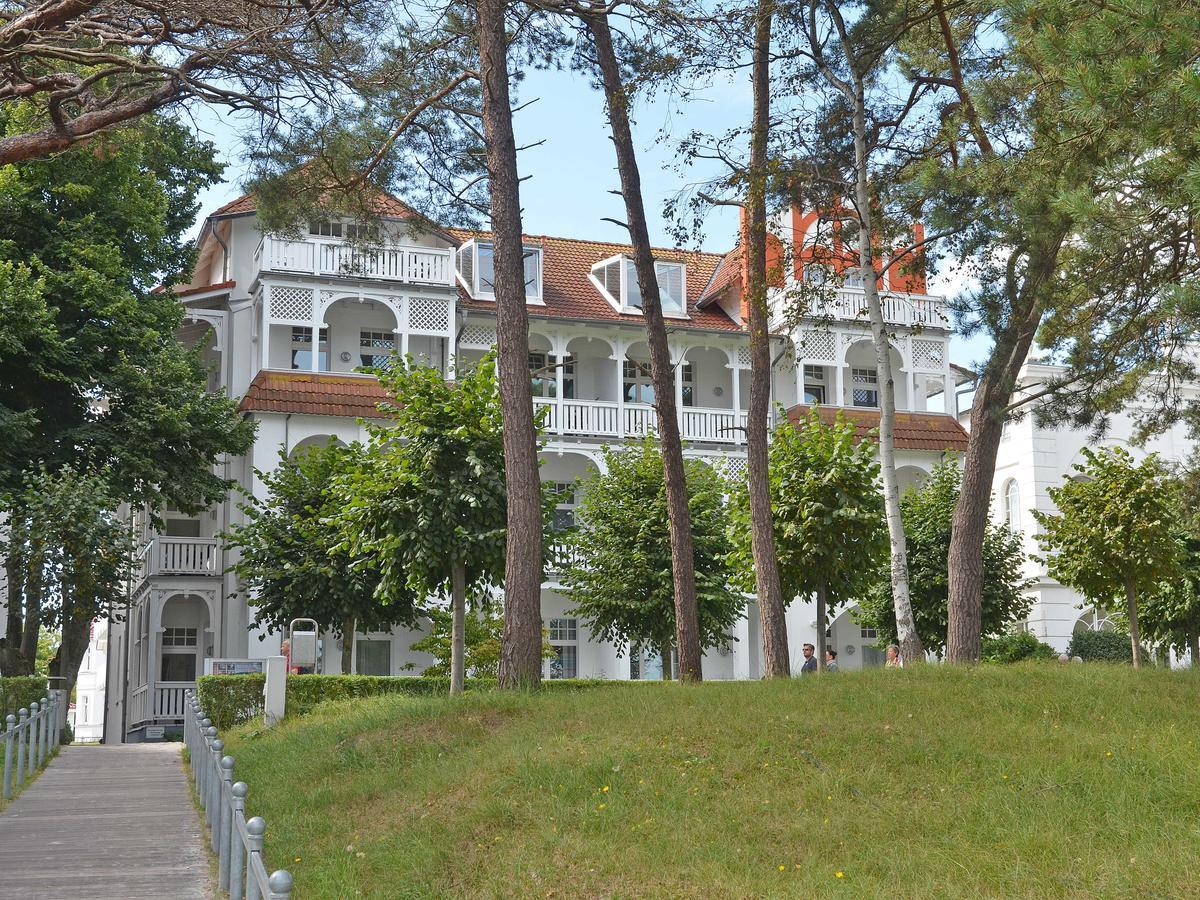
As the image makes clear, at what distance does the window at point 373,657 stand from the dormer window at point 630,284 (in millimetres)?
10942

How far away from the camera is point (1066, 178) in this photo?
13047mm

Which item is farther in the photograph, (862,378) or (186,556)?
(862,378)

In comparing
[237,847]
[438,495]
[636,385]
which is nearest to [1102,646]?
[636,385]

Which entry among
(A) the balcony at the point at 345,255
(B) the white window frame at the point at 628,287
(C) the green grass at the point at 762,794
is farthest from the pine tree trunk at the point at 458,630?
(B) the white window frame at the point at 628,287

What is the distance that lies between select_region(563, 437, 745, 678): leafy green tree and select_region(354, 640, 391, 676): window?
6858 mm

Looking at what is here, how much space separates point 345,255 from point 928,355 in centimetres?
1596

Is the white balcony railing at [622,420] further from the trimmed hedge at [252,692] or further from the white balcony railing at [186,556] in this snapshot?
the trimmed hedge at [252,692]

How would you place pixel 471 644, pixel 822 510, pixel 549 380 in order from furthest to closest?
1. pixel 549 380
2. pixel 471 644
3. pixel 822 510

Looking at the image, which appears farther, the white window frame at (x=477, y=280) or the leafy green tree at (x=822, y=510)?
the white window frame at (x=477, y=280)

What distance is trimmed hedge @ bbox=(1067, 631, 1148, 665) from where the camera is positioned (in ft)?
112

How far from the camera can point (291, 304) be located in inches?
1254

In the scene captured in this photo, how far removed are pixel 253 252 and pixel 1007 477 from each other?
71.7 ft

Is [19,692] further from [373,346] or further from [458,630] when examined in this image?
[373,346]

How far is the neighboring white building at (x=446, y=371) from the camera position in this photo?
31547 millimetres
